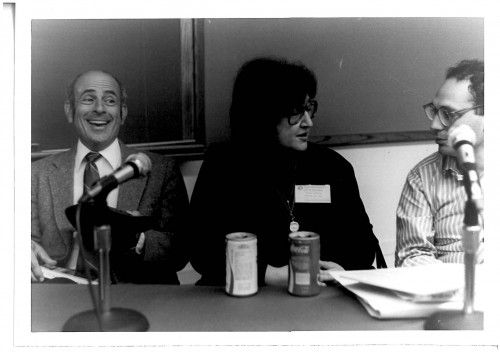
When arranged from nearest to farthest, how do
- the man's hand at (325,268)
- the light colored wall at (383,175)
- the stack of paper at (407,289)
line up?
the stack of paper at (407,289)
the man's hand at (325,268)
the light colored wall at (383,175)

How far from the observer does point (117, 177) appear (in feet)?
3.23

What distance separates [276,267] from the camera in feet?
3.88

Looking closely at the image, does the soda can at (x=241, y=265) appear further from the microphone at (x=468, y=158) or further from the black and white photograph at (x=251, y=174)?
the microphone at (x=468, y=158)

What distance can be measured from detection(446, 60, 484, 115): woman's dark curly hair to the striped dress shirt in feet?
0.55

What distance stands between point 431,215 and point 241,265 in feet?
1.74

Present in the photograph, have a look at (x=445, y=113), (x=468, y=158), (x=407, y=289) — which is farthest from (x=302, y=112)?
(x=407, y=289)

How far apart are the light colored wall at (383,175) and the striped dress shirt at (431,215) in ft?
0.06

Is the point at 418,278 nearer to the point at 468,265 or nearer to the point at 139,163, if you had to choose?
the point at 468,265

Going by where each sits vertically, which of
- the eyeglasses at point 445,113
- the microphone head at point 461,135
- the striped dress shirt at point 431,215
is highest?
the eyeglasses at point 445,113

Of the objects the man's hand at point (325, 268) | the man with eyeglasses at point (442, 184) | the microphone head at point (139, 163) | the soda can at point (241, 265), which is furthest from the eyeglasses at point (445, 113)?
the microphone head at point (139, 163)

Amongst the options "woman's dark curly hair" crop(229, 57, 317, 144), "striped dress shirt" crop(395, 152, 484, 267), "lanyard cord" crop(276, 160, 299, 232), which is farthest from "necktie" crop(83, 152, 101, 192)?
"striped dress shirt" crop(395, 152, 484, 267)

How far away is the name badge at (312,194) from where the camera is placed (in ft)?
4.35
